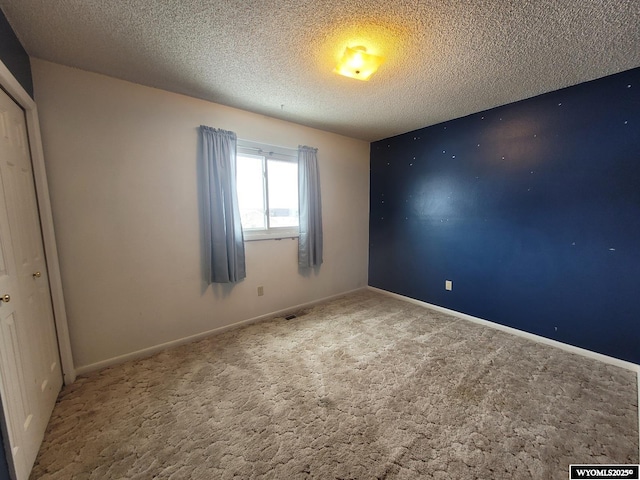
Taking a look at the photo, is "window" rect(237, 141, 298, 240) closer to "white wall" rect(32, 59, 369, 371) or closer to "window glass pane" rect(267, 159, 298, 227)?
"window glass pane" rect(267, 159, 298, 227)

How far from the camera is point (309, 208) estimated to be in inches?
131

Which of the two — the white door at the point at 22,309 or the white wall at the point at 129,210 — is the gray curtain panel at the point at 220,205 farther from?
the white door at the point at 22,309

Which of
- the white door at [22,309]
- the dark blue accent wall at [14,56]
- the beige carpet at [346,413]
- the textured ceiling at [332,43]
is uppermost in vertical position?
the textured ceiling at [332,43]

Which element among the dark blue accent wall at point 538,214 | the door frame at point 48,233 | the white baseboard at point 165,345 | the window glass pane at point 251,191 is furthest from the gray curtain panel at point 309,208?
the door frame at point 48,233

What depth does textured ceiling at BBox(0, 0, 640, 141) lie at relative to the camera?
139 centimetres

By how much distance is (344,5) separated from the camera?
1354 millimetres

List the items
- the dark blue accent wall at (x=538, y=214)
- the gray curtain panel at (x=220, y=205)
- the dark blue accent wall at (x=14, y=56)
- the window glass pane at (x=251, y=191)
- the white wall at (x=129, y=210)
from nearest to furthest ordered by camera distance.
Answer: the dark blue accent wall at (x=14, y=56) → the white wall at (x=129, y=210) → the dark blue accent wall at (x=538, y=214) → the gray curtain panel at (x=220, y=205) → the window glass pane at (x=251, y=191)

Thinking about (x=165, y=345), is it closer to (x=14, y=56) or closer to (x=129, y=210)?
(x=129, y=210)

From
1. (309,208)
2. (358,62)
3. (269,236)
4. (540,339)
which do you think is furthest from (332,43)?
(540,339)

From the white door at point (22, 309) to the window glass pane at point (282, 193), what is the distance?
197 cm

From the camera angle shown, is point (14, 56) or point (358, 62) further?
point (358, 62)

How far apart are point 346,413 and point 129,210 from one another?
93.5 inches

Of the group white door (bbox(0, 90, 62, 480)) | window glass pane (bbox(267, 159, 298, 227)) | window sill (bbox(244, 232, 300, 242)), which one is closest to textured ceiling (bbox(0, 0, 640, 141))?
white door (bbox(0, 90, 62, 480))

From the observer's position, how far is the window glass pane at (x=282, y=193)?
3.13 meters
